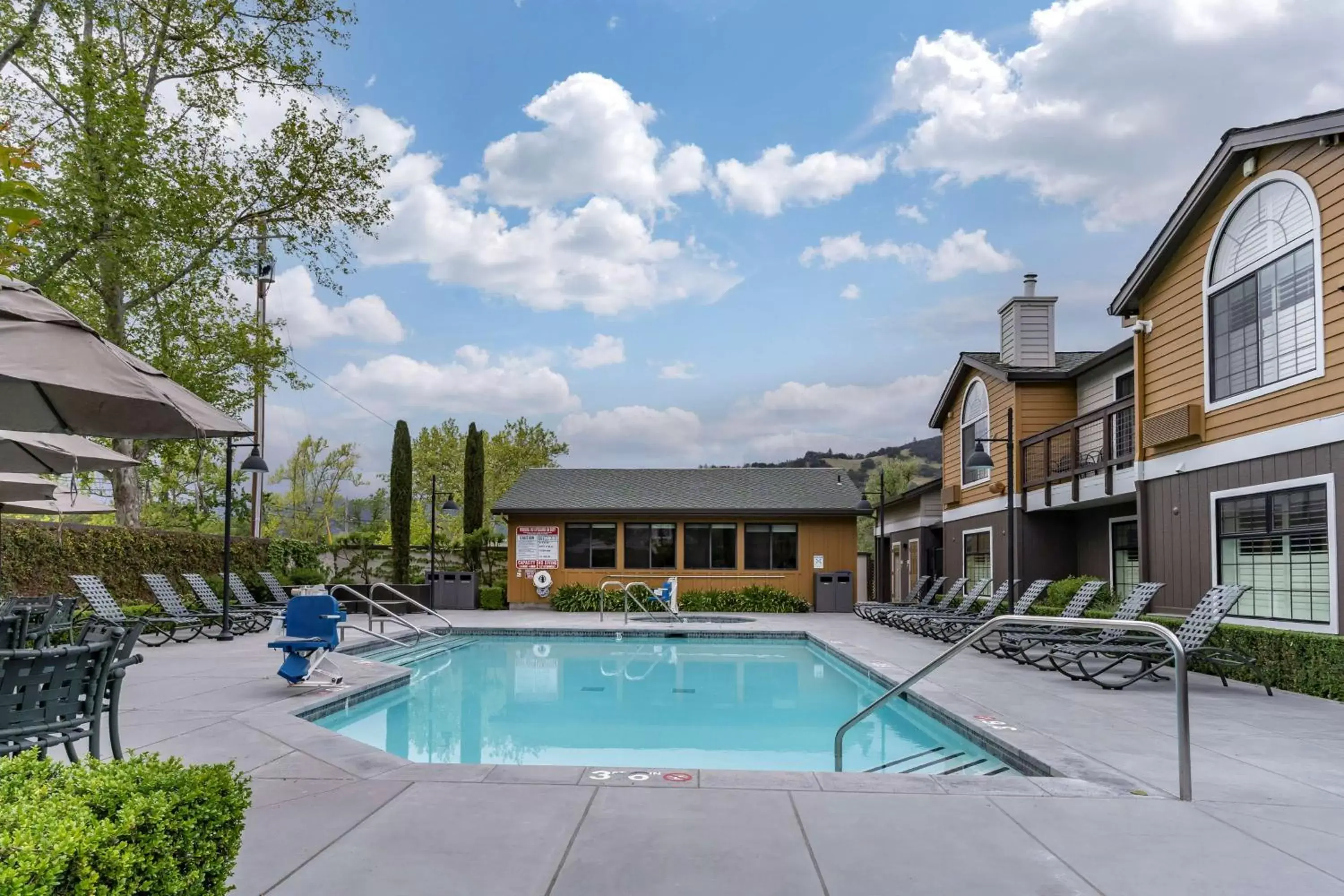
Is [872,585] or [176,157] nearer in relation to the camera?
[176,157]

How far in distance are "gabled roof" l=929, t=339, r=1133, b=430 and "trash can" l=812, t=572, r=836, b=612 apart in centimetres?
486

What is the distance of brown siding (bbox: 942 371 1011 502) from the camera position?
17000mm

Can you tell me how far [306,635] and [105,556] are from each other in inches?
337

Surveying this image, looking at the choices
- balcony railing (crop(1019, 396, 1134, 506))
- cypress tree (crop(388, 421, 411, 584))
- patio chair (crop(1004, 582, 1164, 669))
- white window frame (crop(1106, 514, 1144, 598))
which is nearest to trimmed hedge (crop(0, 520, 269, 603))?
cypress tree (crop(388, 421, 411, 584))

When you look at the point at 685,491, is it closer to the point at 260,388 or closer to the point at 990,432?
the point at 990,432

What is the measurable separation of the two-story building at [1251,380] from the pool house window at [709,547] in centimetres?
1234

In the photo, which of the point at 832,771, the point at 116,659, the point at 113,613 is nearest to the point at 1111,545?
the point at 832,771

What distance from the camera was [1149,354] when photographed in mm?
11984

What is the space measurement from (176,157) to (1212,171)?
1655cm

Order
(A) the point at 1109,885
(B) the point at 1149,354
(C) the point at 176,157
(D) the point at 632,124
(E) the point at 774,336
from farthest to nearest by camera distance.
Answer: (E) the point at 774,336 → (D) the point at 632,124 → (C) the point at 176,157 → (B) the point at 1149,354 → (A) the point at 1109,885

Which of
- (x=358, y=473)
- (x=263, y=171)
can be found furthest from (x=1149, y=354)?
(x=358, y=473)

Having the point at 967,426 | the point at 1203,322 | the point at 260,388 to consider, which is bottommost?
the point at 967,426

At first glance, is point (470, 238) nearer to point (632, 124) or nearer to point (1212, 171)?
point (632, 124)

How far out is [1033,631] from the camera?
37.7 ft
